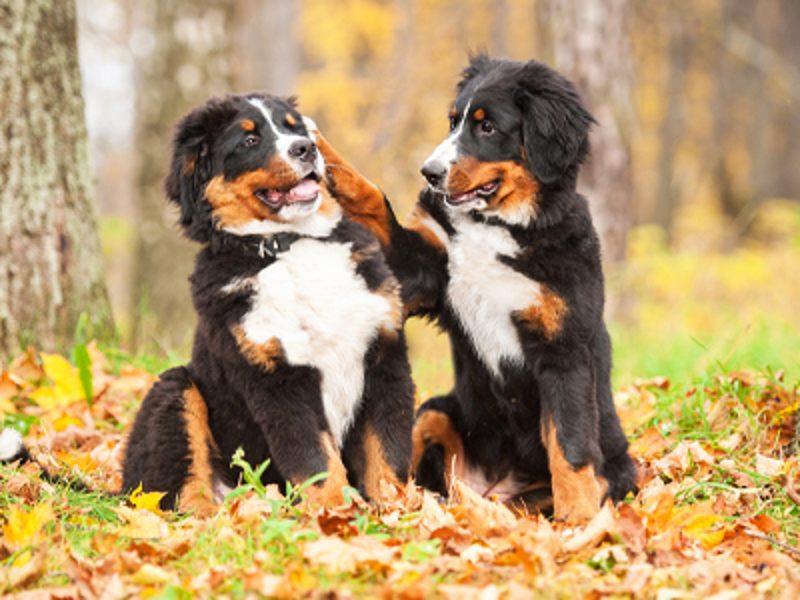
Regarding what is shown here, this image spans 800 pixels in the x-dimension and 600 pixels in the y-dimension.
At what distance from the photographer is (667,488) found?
3.28m

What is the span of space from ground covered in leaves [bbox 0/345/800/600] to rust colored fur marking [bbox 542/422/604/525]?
22 cm

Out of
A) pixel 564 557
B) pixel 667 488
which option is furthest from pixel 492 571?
pixel 667 488

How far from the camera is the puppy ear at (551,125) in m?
3.39

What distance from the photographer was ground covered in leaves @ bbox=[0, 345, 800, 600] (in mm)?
2221

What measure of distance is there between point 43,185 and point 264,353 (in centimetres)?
226

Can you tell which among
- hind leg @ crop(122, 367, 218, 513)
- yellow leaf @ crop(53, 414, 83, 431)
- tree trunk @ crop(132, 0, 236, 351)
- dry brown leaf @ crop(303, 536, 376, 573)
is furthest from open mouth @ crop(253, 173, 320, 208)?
tree trunk @ crop(132, 0, 236, 351)

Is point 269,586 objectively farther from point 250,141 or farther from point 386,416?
point 250,141

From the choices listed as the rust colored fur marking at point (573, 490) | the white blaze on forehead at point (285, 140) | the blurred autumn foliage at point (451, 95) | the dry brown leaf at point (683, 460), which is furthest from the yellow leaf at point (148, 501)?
the blurred autumn foliage at point (451, 95)

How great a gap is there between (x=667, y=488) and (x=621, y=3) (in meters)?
5.18

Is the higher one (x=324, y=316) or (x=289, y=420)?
(x=324, y=316)

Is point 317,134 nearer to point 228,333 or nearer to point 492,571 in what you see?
point 228,333

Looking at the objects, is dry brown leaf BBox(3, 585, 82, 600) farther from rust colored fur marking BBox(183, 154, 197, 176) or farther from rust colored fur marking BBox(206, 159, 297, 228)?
rust colored fur marking BBox(183, 154, 197, 176)

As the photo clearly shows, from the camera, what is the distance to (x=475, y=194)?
3.42 meters

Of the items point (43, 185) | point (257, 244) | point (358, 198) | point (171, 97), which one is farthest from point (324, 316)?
point (171, 97)
